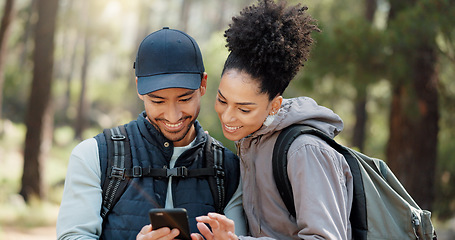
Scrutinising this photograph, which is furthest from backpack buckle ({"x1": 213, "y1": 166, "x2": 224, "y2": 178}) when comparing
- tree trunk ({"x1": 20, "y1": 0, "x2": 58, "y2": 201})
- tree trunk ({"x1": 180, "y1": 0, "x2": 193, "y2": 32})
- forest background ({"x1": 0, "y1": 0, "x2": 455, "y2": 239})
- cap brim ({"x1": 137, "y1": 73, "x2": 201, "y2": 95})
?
tree trunk ({"x1": 180, "y1": 0, "x2": 193, "y2": 32})

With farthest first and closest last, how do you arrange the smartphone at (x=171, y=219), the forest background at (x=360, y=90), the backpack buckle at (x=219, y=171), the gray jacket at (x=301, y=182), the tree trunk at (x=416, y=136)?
the tree trunk at (x=416, y=136) → the forest background at (x=360, y=90) → the backpack buckle at (x=219, y=171) → the gray jacket at (x=301, y=182) → the smartphone at (x=171, y=219)

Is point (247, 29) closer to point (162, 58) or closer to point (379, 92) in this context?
point (162, 58)

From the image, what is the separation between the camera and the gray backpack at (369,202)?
234 cm

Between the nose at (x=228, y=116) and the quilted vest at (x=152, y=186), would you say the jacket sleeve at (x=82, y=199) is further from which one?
the nose at (x=228, y=116)

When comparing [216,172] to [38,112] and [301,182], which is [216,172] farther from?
[38,112]

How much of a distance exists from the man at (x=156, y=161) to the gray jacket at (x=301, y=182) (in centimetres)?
20

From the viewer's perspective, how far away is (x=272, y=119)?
2523mm

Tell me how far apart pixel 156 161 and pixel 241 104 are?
58 cm

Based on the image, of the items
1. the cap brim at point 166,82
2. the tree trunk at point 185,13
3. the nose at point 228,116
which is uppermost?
the tree trunk at point 185,13

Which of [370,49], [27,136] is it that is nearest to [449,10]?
[370,49]

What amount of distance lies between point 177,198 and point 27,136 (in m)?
8.95

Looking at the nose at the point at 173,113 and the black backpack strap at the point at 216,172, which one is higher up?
the nose at the point at 173,113

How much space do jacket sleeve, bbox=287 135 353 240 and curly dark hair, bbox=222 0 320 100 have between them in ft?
1.23

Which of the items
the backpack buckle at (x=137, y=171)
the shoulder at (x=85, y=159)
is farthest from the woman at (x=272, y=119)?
the shoulder at (x=85, y=159)
